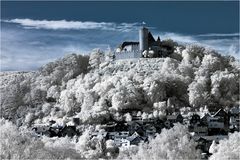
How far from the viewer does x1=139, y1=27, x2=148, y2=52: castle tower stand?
75.9 metres

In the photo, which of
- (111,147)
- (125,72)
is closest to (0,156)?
(111,147)

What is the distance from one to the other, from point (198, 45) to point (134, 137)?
26204 millimetres

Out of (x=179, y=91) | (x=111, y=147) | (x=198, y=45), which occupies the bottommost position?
(x=111, y=147)

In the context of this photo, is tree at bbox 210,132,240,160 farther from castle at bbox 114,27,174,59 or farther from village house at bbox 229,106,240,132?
castle at bbox 114,27,174,59

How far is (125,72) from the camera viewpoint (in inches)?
2810

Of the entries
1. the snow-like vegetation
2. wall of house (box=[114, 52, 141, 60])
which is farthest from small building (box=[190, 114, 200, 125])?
wall of house (box=[114, 52, 141, 60])

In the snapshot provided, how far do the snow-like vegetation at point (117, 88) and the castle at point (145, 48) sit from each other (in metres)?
1.16

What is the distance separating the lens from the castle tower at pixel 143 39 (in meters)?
75.9

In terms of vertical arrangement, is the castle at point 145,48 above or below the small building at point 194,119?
above

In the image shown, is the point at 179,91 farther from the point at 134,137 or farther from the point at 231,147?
the point at 231,147

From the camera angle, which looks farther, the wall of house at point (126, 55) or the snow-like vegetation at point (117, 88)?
the wall of house at point (126, 55)

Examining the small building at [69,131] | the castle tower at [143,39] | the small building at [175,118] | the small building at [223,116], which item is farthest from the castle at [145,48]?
the small building at [69,131]

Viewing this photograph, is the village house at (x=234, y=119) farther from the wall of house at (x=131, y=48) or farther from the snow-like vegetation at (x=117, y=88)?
the wall of house at (x=131, y=48)

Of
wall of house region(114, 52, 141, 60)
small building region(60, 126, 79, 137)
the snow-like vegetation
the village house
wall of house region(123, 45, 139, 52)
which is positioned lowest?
small building region(60, 126, 79, 137)
